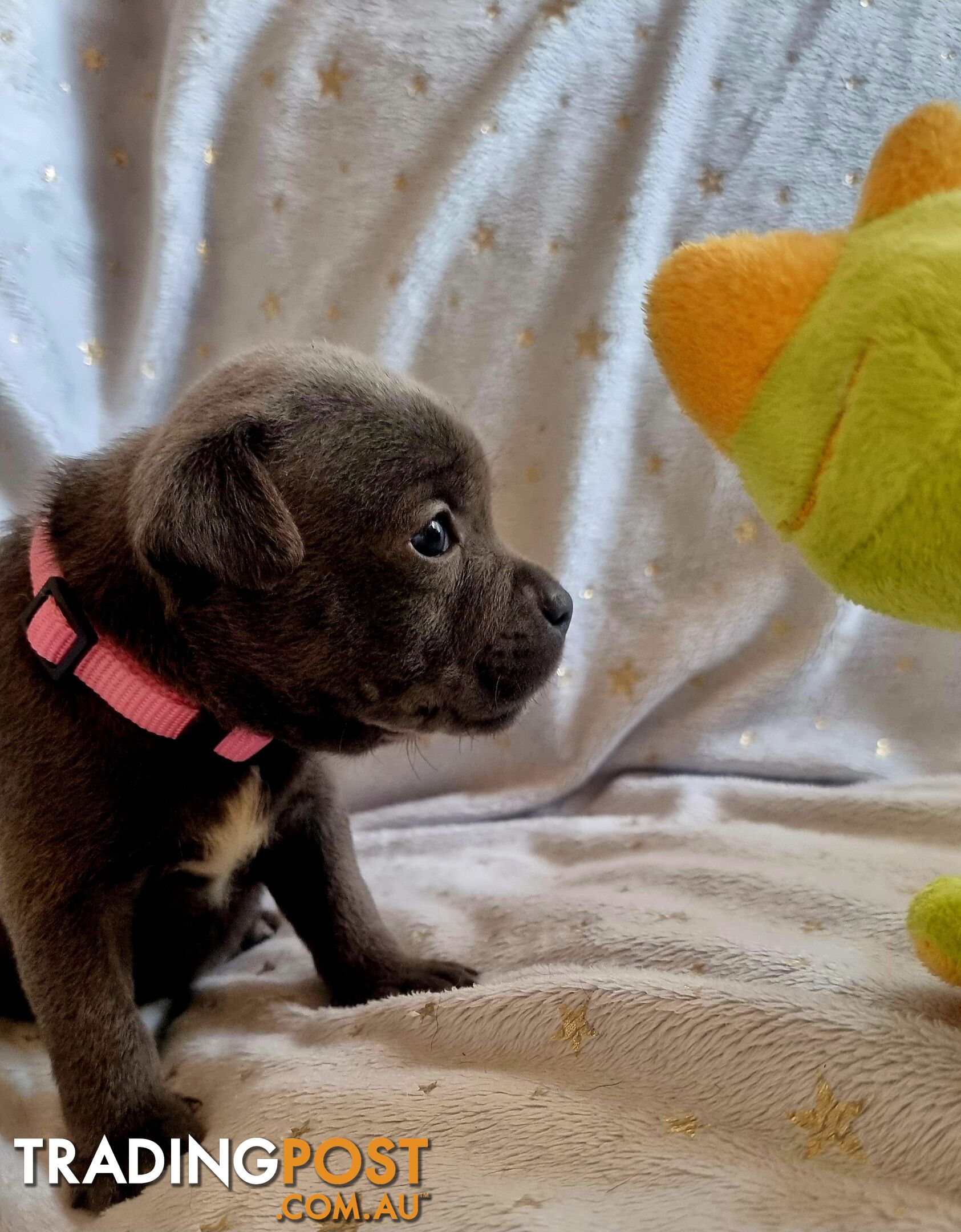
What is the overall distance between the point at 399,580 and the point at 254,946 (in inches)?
29.5

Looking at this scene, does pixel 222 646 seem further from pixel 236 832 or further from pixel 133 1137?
pixel 133 1137

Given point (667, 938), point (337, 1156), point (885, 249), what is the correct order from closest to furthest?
point (885, 249), point (337, 1156), point (667, 938)

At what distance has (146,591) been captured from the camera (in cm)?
101

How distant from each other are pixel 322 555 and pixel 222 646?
0.14m

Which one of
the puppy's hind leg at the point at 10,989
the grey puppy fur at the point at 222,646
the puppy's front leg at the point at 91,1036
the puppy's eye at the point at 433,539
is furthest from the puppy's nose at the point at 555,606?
the puppy's hind leg at the point at 10,989

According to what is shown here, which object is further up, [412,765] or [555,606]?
[555,606]

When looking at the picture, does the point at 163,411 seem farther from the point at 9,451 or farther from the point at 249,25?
the point at 249,25

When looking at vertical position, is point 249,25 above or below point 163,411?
above

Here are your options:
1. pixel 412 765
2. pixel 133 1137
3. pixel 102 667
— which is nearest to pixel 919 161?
pixel 102 667

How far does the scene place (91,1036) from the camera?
0.97 m

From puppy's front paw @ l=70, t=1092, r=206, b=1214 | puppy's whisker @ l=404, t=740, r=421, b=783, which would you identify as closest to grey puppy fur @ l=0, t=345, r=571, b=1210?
puppy's front paw @ l=70, t=1092, r=206, b=1214

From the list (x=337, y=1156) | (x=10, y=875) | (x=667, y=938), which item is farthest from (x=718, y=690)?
(x=10, y=875)

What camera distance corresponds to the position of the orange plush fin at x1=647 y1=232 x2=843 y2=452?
71 cm

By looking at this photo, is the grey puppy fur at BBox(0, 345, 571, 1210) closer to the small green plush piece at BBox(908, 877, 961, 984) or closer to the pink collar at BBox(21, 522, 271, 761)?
the pink collar at BBox(21, 522, 271, 761)
